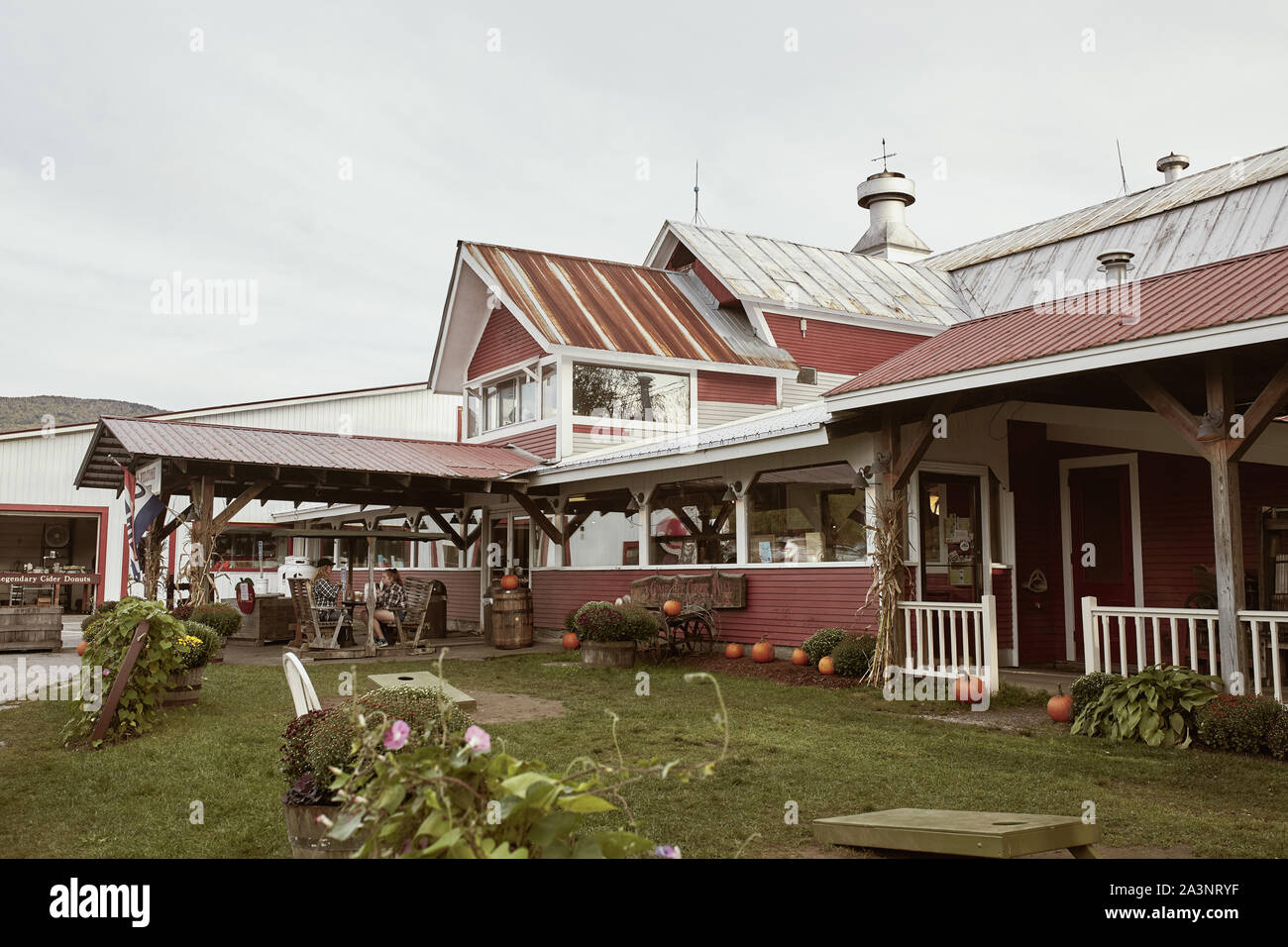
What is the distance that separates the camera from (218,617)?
1432 centimetres

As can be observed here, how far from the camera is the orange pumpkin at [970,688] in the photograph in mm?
9367

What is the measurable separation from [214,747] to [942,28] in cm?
1512

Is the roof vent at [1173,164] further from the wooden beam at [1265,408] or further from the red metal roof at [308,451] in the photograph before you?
the wooden beam at [1265,408]

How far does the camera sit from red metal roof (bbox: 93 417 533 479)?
14.4m

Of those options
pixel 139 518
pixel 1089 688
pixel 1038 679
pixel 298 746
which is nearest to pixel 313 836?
pixel 298 746

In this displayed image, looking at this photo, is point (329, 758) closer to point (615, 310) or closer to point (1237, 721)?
point (1237, 721)

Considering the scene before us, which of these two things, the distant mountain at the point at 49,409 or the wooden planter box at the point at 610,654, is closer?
the wooden planter box at the point at 610,654

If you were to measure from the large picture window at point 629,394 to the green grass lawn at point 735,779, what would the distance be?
884 centimetres

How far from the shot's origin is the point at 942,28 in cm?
1652

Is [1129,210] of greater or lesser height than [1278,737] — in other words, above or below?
above

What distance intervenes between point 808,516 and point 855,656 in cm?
228

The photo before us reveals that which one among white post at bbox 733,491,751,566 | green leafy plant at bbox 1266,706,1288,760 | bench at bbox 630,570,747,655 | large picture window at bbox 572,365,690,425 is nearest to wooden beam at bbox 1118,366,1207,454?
green leafy plant at bbox 1266,706,1288,760

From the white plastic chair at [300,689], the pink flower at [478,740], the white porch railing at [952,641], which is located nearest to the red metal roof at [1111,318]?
the white porch railing at [952,641]
